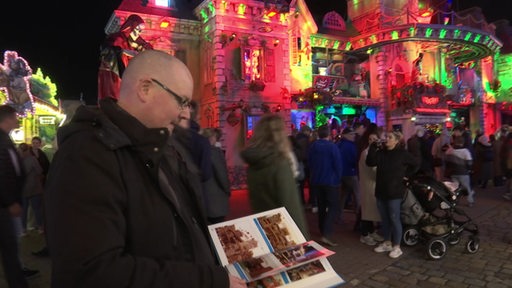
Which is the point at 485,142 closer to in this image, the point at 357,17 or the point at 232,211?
the point at 232,211

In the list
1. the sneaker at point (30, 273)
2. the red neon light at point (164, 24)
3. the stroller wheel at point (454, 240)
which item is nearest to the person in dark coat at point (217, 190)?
the sneaker at point (30, 273)

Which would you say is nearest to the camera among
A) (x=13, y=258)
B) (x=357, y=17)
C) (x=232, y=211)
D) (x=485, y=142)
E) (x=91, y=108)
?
(x=91, y=108)

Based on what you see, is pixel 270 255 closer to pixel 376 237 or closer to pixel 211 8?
pixel 376 237

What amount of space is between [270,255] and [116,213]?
2.92 ft

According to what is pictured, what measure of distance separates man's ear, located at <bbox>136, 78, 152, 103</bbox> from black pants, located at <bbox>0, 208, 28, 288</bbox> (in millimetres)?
3127

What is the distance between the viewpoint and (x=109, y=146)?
1.30 metres

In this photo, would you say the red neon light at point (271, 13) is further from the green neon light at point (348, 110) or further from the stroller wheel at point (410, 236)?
the stroller wheel at point (410, 236)

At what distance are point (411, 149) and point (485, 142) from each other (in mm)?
3563

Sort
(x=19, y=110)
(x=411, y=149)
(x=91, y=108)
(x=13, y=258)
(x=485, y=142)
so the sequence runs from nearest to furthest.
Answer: (x=91, y=108) → (x=13, y=258) → (x=411, y=149) → (x=485, y=142) → (x=19, y=110)

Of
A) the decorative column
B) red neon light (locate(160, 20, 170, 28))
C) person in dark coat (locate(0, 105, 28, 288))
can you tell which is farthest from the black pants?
the decorative column

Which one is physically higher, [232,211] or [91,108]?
[91,108]

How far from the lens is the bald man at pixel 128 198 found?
3.86ft

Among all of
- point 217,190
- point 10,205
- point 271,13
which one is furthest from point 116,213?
point 271,13

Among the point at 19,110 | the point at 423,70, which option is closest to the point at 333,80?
the point at 423,70
